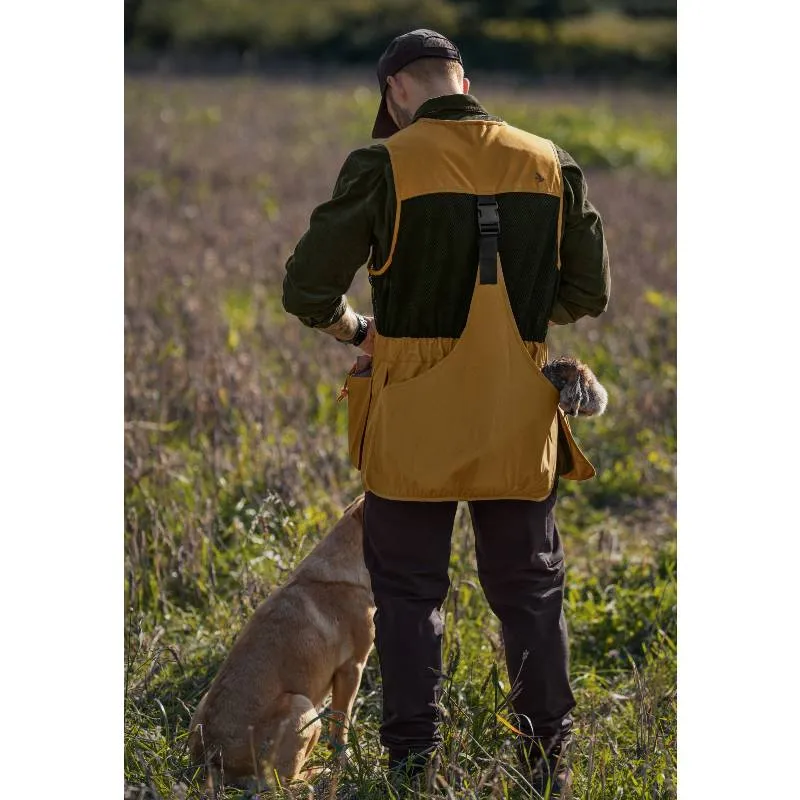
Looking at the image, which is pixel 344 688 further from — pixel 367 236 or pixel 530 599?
pixel 367 236

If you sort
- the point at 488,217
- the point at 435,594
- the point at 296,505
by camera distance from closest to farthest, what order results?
the point at 488,217 < the point at 435,594 < the point at 296,505

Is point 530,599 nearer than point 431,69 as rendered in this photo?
No

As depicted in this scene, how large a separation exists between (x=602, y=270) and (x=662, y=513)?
3096 millimetres

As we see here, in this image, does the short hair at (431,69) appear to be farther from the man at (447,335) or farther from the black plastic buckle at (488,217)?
the black plastic buckle at (488,217)

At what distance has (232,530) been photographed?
518 cm

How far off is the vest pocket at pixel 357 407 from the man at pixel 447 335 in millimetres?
12

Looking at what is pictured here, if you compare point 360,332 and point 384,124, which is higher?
point 384,124

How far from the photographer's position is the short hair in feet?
10.3

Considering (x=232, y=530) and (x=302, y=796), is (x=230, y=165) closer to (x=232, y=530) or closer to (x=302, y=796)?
(x=232, y=530)

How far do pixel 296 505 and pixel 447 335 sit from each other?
89.0 inches

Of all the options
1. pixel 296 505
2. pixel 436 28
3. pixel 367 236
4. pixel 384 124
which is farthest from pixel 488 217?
pixel 436 28

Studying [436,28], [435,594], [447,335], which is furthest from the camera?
[436,28]

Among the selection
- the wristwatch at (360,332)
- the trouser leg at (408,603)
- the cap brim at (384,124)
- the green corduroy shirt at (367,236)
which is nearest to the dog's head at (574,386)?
the green corduroy shirt at (367,236)

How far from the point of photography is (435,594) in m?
3.29
